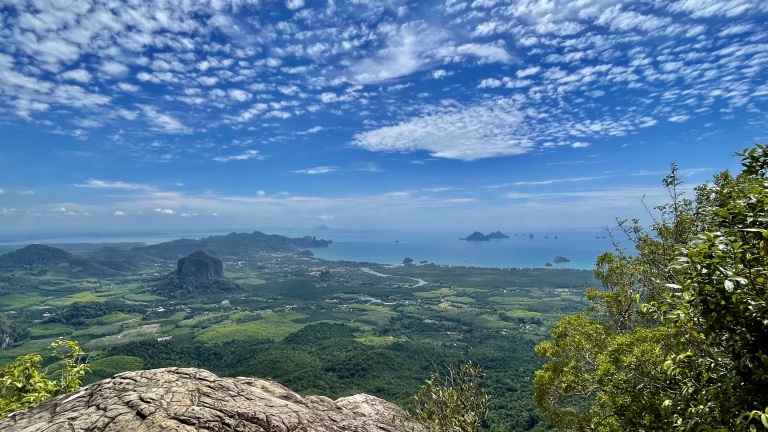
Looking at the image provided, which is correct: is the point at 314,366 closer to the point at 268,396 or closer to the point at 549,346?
the point at 549,346

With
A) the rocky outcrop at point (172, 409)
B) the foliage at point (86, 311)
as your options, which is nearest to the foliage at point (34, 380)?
the rocky outcrop at point (172, 409)

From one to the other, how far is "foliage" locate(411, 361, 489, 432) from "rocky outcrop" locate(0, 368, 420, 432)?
2.21 meters

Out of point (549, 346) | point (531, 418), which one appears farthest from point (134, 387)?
point (531, 418)

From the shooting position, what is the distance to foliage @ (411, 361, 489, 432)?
26.5 ft

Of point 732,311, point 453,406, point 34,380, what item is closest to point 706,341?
point 732,311

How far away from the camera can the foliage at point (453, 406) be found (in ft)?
26.5

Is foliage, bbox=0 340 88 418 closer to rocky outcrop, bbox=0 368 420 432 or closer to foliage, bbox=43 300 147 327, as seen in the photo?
rocky outcrop, bbox=0 368 420 432

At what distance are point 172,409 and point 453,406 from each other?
235 inches

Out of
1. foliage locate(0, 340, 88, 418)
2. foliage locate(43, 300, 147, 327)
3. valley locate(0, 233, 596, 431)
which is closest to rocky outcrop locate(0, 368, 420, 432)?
foliage locate(0, 340, 88, 418)

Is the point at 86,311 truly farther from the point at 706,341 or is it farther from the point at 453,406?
the point at 706,341

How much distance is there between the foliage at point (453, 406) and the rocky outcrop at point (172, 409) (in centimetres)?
221

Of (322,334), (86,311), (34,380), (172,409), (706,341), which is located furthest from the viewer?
(86,311)

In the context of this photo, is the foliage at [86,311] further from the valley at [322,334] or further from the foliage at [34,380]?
the foliage at [34,380]

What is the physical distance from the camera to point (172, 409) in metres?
7.25
